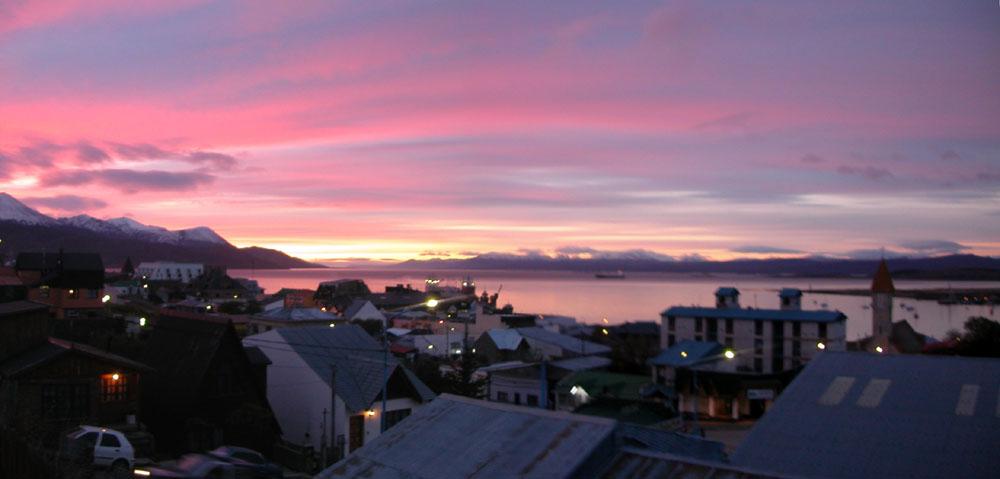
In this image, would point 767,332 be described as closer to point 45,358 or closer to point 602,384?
point 602,384

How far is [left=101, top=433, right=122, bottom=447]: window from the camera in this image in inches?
656

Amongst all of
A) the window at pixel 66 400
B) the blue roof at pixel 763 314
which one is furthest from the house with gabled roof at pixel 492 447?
the blue roof at pixel 763 314

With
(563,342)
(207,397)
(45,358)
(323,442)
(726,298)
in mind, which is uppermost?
(45,358)

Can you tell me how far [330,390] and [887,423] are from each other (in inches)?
673

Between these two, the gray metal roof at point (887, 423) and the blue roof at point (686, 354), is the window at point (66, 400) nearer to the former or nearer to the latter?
the gray metal roof at point (887, 423)

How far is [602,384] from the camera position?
38.8 meters

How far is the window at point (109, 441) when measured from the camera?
16656 mm

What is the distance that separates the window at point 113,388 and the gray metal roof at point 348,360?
252 inches

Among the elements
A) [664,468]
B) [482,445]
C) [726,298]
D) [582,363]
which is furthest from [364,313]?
[664,468]

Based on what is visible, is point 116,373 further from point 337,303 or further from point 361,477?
point 337,303

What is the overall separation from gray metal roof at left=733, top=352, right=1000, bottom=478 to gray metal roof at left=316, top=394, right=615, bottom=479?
5.67 metres

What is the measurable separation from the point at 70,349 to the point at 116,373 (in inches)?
57.8

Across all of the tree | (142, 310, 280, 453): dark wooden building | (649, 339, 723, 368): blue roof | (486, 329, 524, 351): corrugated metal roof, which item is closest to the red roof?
(649, 339, 723, 368): blue roof

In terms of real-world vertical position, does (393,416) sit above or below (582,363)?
above
